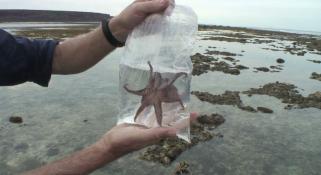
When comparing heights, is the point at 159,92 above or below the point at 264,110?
above

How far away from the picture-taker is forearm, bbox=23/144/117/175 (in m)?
3.34

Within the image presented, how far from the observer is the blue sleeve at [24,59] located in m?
3.93

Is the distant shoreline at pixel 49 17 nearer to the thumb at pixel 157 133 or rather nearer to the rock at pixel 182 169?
the rock at pixel 182 169

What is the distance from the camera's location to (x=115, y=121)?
1037 cm

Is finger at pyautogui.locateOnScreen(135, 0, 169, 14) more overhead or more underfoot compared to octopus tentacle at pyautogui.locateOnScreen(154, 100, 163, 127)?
more overhead

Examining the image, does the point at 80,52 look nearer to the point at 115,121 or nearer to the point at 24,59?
the point at 24,59

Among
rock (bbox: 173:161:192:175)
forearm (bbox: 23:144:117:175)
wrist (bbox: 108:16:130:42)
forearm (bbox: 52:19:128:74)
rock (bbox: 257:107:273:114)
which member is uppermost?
wrist (bbox: 108:16:130:42)

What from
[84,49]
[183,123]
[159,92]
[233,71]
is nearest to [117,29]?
[84,49]

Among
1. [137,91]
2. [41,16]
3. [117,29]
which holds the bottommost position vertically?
[41,16]

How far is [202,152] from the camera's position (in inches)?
334

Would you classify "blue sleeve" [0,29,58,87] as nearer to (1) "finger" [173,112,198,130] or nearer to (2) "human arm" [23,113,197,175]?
(2) "human arm" [23,113,197,175]

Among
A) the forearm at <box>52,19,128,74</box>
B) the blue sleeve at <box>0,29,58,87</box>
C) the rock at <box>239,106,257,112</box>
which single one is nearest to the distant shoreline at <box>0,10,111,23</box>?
the rock at <box>239,106,257,112</box>

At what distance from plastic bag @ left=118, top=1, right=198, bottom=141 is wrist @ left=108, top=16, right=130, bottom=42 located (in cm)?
67

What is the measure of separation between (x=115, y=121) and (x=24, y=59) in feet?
21.0
